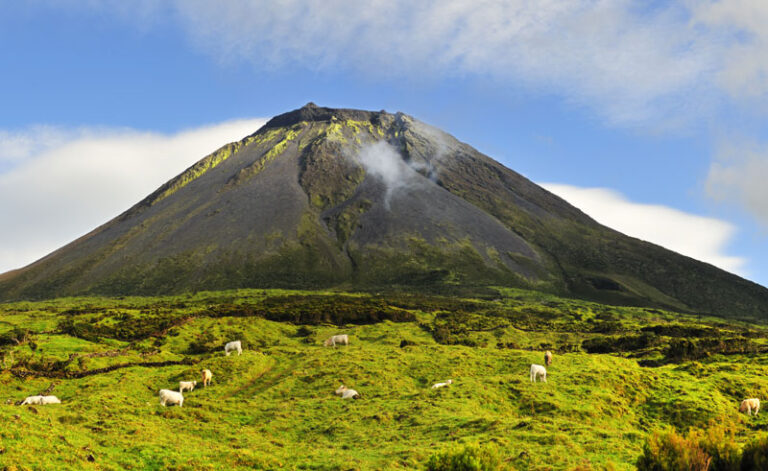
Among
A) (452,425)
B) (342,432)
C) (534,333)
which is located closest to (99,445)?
(342,432)

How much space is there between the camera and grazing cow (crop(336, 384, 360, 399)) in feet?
110

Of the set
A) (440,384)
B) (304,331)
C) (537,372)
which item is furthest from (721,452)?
(304,331)

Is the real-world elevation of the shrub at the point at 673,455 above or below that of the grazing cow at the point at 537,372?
above

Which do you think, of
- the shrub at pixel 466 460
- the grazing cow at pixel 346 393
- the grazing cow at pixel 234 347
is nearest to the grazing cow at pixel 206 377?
the grazing cow at pixel 234 347

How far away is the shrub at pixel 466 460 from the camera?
1561 cm

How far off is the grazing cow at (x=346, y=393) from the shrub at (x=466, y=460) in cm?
1757

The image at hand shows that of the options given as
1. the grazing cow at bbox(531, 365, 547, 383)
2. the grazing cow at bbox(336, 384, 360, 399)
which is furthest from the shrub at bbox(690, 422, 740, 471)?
the grazing cow at bbox(336, 384, 360, 399)

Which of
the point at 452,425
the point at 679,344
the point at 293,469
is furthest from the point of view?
the point at 679,344

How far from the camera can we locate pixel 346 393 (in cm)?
3394

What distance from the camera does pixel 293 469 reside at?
2012cm

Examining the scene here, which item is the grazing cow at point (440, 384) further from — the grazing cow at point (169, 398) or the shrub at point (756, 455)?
the shrub at point (756, 455)

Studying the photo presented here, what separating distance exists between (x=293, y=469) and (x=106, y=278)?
190625 mm

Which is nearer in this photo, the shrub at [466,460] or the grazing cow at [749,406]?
the shrub at [466,460]

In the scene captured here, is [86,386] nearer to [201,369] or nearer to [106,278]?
[201,369]
